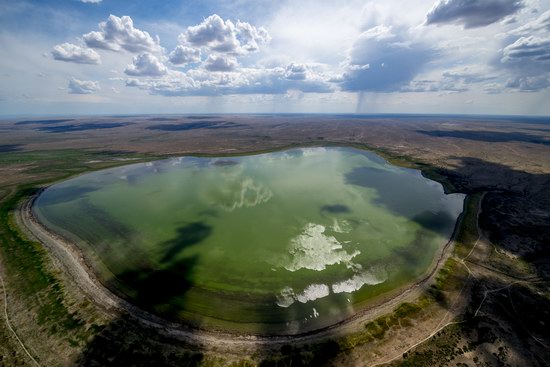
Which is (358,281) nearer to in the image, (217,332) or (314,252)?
(314,252)

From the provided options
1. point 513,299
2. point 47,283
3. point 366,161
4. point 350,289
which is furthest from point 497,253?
point 366,161

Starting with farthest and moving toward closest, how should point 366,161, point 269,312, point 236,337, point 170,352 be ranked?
point 366,161, point 269,312, point 236,337, point 170,352

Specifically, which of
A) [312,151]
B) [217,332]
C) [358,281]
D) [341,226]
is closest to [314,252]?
[358,281]

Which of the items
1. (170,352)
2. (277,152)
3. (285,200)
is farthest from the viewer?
(277,152)

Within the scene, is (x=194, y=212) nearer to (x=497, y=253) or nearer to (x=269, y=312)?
(x=269, y=312)

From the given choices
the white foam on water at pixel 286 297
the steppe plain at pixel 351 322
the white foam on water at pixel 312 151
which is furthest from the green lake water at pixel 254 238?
the white foam on water at pixel 312 151

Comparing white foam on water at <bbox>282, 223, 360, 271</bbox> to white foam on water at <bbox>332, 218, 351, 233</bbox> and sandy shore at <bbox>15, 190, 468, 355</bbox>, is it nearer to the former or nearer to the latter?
white foam on water at <bbox>332, 218, 351, 233</bbox>

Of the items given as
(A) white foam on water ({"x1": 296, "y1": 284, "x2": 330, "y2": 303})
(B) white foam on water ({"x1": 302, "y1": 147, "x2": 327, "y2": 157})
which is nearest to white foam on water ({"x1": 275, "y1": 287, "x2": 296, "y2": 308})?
(A) white foam on water ({"x1": 296, "y1": 284, "x2": 330, "y2": 303})
